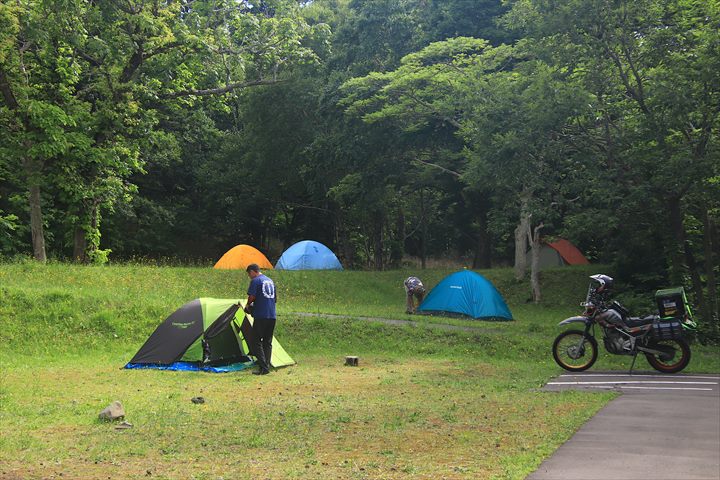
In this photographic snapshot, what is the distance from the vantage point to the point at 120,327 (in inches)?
677

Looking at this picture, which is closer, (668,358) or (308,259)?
(668,358)

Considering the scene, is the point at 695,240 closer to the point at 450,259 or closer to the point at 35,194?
the point at 35,194

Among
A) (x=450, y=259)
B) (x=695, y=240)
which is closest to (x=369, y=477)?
(x=695, y=240)

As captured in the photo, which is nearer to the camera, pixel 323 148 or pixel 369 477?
pixel 369 477

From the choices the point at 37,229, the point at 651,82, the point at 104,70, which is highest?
the point at 104,70

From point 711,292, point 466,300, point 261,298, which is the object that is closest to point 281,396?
point 261,298

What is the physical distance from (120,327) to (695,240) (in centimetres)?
1565

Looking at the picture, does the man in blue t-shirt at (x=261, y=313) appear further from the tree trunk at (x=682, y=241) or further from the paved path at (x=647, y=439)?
the tree trunk at (x=682, y=241)

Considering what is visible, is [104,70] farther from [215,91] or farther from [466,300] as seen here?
[466,300]

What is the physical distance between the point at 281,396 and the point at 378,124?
20.5m

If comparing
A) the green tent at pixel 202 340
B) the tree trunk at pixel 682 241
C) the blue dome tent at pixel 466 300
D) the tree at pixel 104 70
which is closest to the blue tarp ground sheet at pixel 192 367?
the green tent at pixel 202 340

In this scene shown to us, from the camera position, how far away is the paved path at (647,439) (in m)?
6.04

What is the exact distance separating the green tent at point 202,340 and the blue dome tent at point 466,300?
8.43 metres

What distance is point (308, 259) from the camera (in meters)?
31.8
